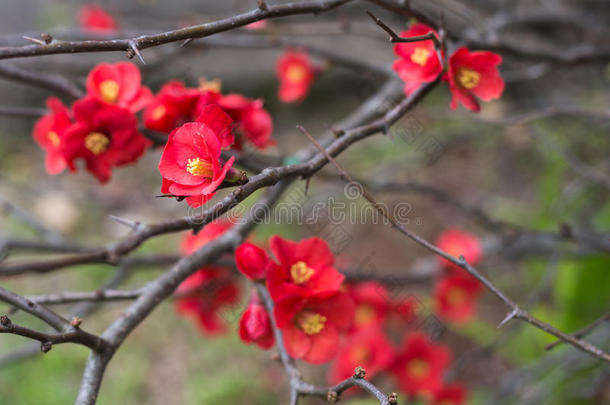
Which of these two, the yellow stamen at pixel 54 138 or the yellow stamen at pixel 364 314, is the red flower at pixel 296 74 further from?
the yellow stamen at pixel 54 138

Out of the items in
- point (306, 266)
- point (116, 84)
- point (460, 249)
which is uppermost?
point (116, 84)

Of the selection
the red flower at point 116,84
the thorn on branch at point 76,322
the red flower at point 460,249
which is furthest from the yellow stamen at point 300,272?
the red flower at point 460,249

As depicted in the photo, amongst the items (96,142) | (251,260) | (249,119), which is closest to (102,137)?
(96,142)

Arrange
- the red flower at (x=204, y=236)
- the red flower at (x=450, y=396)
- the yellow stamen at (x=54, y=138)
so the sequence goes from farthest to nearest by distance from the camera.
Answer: the red flower at (x=450, y=396) < the red flower at (x=204, y=236) < the yellow stamen at (x=54, y=138)

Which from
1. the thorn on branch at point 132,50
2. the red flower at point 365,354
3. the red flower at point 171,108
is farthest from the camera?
the red flower at point 365,354

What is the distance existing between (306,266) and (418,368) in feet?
3.24

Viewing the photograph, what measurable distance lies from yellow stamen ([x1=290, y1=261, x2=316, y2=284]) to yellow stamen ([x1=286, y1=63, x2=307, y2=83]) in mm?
1015

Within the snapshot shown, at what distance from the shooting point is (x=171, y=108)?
0.94m

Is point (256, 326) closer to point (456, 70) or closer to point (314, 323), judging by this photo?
point (314, 323)

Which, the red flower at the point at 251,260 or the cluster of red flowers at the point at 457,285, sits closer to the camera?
the red flower at the point at 251,260

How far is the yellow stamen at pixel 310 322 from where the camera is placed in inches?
32.9

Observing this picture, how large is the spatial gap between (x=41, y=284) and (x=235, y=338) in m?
0.96

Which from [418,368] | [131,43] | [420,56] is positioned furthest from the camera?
[418,368]

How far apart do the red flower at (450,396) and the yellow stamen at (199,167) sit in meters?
1.26
